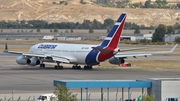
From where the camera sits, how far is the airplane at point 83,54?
82.4m

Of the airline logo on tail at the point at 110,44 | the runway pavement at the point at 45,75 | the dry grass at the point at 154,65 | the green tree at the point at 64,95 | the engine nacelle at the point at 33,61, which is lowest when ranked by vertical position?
the dry grass at the point at 154,65

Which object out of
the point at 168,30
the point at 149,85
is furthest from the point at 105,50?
the point at 168,30

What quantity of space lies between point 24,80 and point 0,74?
313 inches

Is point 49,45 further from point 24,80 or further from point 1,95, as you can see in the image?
point 1,95

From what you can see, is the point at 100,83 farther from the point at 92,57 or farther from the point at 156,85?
the point at 92,57

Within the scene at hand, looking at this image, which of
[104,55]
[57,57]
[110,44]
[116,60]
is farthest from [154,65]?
[57,57]

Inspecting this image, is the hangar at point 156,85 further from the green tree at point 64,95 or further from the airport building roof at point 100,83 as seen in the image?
the green tree at point 64,95

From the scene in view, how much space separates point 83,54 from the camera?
8581cm

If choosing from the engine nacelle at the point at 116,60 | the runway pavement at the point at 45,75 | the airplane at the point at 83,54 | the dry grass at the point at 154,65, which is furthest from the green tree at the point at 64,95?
the dry grass at the point at 154,65

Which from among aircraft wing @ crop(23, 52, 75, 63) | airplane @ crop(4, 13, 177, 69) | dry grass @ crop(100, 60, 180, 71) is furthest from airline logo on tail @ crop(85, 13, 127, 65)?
dry grass @ crop(100, 60, 180, 71)

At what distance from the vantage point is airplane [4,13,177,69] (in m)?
82.4

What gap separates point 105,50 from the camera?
268 feet

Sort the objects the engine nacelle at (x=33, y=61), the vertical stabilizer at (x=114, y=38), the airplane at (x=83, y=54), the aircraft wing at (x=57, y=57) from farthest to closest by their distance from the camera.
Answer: the engine nacelle at (x=33, y=61), the aircraft wing at (x=57, y=57), the airplane at (x=83, y=54), the vertical stabilizer at (x=114, y=38)

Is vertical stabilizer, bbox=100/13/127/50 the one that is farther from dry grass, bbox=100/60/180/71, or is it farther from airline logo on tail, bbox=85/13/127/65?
dry grass, bbox=100/60/180/71
